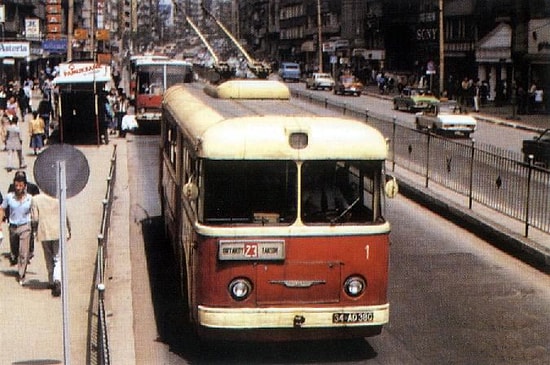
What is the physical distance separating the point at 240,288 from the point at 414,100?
44970mm

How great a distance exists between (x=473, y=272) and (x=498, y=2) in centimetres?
5075

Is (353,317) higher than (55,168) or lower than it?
lower

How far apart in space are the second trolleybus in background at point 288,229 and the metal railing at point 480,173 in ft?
20.2

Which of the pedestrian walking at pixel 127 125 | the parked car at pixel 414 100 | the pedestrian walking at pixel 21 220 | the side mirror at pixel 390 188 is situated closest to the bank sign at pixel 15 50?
the pedestrian walking at pixel 127 125

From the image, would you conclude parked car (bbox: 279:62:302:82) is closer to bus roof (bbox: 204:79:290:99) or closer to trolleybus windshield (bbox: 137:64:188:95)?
trolleybus windshield (bbox: 137:64:188:95)

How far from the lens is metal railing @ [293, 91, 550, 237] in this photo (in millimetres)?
15914

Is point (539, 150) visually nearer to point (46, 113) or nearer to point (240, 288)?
point (46, 113)

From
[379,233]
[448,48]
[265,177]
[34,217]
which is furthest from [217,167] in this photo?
[448,48]

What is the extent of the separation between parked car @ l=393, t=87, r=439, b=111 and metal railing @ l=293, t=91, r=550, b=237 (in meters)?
26.9

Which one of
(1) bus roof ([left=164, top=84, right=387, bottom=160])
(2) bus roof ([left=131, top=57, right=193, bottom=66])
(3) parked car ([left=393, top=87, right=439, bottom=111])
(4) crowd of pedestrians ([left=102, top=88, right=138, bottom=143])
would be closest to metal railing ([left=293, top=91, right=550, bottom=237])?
(1) bus roof ([left=164, top=84, right=387, bottom=160])

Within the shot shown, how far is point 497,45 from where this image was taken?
5931cm

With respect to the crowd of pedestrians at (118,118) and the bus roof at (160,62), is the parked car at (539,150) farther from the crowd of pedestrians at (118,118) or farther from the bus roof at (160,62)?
the bus roof at (160,62)

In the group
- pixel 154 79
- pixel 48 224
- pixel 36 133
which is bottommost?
pixel 36 133

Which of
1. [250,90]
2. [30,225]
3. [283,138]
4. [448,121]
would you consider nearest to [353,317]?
[283,138]
